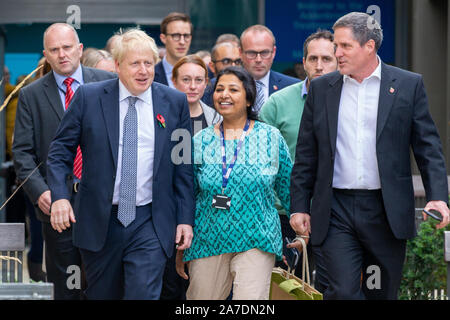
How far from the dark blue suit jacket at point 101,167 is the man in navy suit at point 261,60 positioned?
2.30 m

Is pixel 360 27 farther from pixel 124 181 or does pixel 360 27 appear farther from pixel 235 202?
pixel 124 181

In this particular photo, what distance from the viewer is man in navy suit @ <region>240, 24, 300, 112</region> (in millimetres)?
7934

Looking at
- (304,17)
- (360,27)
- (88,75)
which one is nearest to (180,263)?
(88,75)

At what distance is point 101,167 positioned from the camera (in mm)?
5547

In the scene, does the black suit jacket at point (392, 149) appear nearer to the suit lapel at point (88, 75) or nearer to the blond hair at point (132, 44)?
the blond hair at point (132, 44)

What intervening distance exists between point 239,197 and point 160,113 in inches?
28.4

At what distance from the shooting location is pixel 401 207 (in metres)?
5.59

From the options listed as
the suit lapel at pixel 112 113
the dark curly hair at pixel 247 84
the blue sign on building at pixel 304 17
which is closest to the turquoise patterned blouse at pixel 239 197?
the dark curly hair at pixel 247 84

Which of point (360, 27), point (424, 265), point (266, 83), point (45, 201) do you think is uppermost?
point (360, 27)

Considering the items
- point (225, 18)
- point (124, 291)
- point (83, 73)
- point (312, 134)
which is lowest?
point (124, 291)

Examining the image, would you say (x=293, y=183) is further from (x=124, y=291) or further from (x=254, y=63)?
(x=254, y=63)
